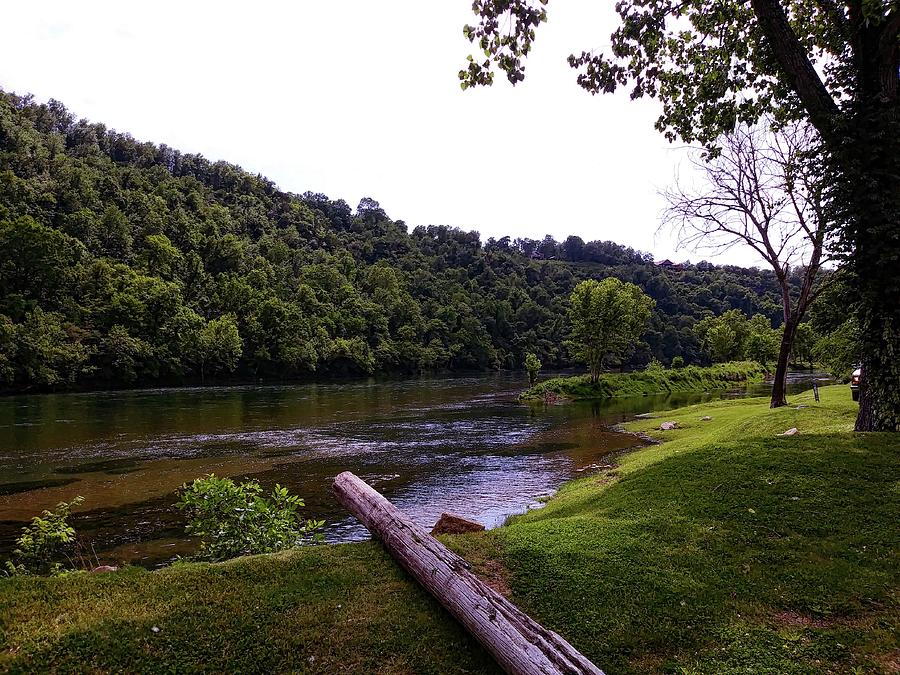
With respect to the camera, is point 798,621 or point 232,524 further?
point 232,524

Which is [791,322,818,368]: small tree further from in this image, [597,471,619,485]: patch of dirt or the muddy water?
[597,471,619,485]: patch of dirt

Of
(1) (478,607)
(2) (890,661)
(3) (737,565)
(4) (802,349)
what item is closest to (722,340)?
(4) (802,349)

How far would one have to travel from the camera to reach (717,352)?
3474 inches

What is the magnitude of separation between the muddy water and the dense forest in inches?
553

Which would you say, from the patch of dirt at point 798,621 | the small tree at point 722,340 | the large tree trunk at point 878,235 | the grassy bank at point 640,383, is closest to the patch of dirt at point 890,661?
the patch of dirt at point 798,621

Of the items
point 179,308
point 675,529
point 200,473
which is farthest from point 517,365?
point 675,529

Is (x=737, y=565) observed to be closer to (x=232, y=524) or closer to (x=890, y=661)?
(x=890, y=661)

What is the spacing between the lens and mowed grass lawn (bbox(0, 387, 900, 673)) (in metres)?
5.31

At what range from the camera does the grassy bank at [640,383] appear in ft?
181

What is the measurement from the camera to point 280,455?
24.9 metres

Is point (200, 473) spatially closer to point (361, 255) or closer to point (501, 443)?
point (501, 443)

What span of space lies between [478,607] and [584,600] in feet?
5.26

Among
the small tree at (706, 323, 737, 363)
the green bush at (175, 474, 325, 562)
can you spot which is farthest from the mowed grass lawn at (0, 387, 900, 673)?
the small tree at (706, 323, 737, 363)

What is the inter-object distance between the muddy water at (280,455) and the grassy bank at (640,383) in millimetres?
6993
